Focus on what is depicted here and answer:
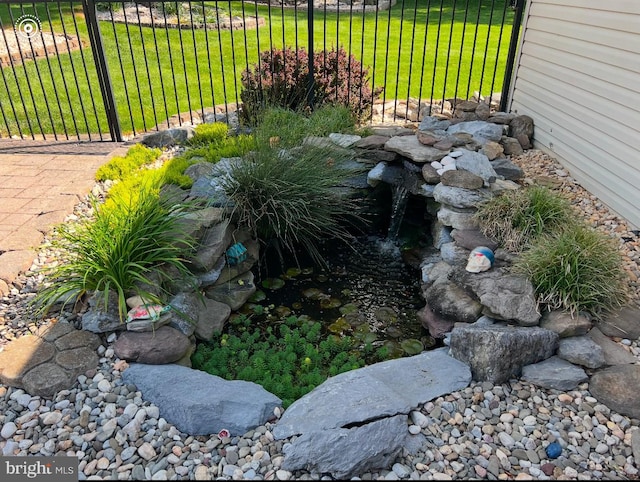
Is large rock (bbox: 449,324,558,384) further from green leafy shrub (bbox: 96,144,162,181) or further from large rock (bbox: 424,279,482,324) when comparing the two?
green leafy shrub (bbox: 96,144,162,181)

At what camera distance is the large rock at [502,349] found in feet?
7.52

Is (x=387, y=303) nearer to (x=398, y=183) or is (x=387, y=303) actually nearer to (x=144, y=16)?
(x=398, y=183)

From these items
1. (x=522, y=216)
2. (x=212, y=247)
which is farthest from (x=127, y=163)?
(x=522, y=216)

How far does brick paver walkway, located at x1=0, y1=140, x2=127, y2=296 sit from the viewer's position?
9.86ft

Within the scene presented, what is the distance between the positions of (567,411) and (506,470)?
0.47 meters

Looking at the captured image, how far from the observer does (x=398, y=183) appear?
4.16 m

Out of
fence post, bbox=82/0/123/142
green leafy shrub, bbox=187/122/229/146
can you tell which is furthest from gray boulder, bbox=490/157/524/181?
fence post, bbox=82/0/123/142

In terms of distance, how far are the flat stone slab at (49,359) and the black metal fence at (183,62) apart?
2.45 metres

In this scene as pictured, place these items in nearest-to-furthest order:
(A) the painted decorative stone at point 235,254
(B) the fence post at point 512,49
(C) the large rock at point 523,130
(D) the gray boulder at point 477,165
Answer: (A) the painted decorative stone at point 235,254 → (D) the gray boulder at point 477,165 → (C) the large rock at point 523,130 → (B) the fence post at point 512,49

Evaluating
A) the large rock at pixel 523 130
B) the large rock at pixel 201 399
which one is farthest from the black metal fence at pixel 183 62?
the large rock at pixel 201 399

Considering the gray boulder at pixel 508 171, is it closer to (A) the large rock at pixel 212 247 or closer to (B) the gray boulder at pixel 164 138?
(A) the large rock at pixel 212 247

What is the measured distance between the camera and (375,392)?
2.11 m

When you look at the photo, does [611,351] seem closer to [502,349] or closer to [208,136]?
[502,349]

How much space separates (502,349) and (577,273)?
0.64m
